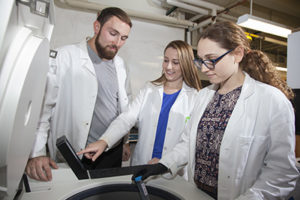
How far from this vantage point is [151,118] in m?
1.41

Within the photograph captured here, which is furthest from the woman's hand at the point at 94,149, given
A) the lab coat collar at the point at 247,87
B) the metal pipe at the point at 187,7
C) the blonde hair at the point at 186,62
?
the metal pipe at the point at 187,7

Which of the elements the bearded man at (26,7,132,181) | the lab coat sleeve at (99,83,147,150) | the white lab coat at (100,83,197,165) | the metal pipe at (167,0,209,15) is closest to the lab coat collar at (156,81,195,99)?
the white lab coat at (100,83,197,165)

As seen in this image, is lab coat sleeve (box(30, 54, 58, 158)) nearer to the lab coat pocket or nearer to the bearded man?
the bearded man

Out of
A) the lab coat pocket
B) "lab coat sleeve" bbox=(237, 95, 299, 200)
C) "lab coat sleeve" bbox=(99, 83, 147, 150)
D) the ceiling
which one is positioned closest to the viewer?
"lab coat sleeve" bbox=(237, 95, 299, 200)

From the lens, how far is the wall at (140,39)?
8.33ft

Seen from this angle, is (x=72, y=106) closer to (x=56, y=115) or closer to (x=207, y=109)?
(x=56, y=115)

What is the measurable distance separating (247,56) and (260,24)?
5.17ft

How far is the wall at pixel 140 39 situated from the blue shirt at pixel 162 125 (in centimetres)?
153

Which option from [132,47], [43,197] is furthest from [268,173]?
[132,47]

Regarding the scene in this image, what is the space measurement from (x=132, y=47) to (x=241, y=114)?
Result: 2.29 meters

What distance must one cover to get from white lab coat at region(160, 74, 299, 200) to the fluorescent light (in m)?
1.50

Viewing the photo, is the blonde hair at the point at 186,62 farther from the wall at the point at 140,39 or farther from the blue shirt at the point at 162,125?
the wall at the point at 140,39

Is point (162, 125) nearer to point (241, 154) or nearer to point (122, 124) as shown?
point (122, 124)

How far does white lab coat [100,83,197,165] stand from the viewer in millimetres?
1330
